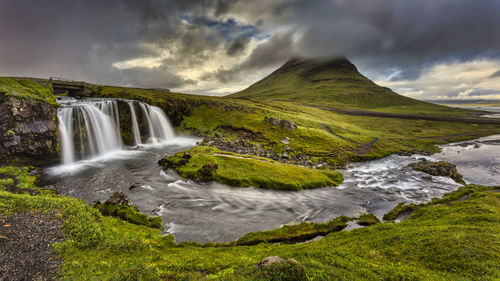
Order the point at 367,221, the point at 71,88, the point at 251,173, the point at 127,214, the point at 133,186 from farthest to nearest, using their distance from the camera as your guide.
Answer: the point at 71,88, the point at 251,173, the point at 133,186, the point at 367,221, the point at 127,214

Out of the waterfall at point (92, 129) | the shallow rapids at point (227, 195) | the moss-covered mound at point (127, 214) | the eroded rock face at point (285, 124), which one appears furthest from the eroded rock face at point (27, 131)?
the eroded rock face at point (285, 124)

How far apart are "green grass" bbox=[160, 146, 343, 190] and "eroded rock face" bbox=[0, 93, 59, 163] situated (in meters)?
21.3

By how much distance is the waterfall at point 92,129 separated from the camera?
41688mm

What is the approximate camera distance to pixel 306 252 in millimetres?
13914

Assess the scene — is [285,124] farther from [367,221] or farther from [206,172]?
[367,221]

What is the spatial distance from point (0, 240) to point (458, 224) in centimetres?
3338

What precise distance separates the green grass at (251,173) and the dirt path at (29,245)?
20782mm

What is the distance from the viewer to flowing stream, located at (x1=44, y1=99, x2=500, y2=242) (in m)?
23.0

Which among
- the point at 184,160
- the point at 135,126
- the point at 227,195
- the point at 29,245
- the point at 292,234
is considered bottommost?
the point at 292,234

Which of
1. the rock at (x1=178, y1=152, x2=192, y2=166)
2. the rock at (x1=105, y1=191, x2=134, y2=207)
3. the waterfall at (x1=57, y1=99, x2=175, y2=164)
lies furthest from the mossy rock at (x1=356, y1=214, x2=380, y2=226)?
the waterfall at (x1=57, y1=99, x2=175, y2=164)

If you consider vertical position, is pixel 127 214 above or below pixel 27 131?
below

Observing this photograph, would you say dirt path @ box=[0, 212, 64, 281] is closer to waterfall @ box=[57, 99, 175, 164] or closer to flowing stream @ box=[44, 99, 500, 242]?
flowing stream @ box=[44, 99, 500, 242]

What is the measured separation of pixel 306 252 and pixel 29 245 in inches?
698

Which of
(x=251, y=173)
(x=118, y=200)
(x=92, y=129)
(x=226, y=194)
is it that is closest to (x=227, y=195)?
(x=226, y=194)
